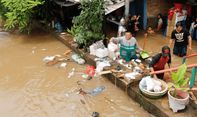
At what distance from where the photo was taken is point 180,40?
9195 mm

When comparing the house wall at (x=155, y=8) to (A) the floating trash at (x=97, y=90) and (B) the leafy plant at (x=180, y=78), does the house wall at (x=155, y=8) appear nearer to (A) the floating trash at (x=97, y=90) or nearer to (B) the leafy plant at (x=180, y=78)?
(A) the floating trash at (x=97, y=90)

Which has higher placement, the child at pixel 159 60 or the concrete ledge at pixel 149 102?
the child at pixel 159 60

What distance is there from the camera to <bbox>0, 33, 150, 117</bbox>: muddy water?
7484 mm

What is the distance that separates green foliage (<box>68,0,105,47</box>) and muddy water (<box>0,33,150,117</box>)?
101cm

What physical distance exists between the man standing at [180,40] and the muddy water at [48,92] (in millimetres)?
2553

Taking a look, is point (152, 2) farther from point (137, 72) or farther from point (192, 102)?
point (192, 102)

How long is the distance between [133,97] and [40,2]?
Result: 6.04 metres

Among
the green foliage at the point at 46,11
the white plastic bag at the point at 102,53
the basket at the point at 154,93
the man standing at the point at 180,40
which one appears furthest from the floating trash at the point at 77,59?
the green foliage at the point at 46,11

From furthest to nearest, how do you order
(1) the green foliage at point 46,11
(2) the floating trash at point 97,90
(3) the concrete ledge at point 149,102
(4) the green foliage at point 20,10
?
(1) the green foliage at point 46,11 < (4) the green foliage at point 20,10 < (2) the floating trash at point 97,90 < (3) the concrete ledge at point 149,102

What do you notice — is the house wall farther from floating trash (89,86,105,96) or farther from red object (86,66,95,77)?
floating trash (89,86,105,96)

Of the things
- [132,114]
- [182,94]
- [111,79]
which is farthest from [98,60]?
[182,94]

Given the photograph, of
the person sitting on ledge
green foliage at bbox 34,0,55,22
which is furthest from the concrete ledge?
green foliage at bbox 34,0,55,22

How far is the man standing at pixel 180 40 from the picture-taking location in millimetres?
8961

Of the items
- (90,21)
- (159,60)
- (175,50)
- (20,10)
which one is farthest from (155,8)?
(20,10)
